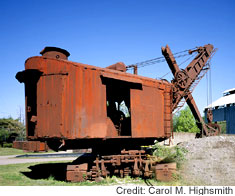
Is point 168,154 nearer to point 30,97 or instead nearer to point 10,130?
point 30,97

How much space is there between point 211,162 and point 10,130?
34.9 m

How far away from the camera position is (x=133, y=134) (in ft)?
30.2

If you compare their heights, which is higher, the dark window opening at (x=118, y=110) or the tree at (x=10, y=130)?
the dark window opening at (x=118, y=110)

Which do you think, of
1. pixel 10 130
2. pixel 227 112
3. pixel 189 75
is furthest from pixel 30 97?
pixel 10 130

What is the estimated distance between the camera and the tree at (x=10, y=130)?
117 feet

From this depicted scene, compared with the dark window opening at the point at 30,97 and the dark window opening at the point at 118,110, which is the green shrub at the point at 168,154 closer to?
the dark window opening at the point at 118,110

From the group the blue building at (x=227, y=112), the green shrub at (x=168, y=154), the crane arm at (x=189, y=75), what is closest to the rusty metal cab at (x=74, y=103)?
the green shrub at (x=168, y=154)

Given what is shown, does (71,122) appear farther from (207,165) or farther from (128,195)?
(207,165)

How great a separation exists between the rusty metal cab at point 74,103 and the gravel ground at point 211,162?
82.1 inches

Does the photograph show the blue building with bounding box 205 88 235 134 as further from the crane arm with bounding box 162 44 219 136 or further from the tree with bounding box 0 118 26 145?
the tree with bounding box 0 118 26 145

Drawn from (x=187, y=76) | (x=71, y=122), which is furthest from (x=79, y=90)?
(x=187, y=76)

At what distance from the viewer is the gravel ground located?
786 cm

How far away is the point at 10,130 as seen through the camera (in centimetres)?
3709

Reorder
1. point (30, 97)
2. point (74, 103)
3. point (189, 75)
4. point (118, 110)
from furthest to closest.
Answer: point (189, 75), point (118, 110), point (30, 97), point (74, 103)
